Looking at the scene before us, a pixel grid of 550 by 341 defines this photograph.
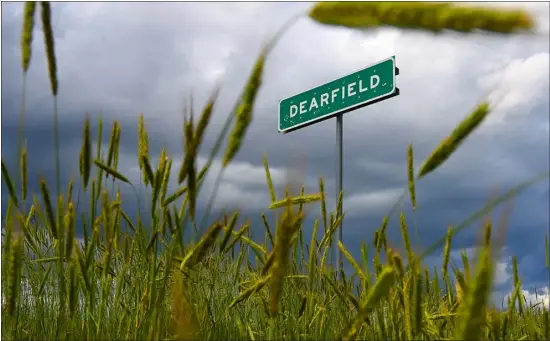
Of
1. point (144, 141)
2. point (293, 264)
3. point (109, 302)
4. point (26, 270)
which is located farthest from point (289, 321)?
point (26, 270)

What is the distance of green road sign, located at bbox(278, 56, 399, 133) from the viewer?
12.5 ft

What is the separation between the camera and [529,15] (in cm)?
61

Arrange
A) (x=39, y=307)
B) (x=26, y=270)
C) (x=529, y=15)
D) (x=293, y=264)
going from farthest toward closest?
1. (x=26, y=270)
2. (x=293, y=264)
3. (x=39, y=307)
4. (x=529, y=15)

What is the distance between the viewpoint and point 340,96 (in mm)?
4227

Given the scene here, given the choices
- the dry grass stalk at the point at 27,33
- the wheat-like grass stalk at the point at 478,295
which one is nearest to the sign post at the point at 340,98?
the dry grass stalk at the point at 27,33

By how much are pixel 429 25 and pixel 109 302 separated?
1.32 meters

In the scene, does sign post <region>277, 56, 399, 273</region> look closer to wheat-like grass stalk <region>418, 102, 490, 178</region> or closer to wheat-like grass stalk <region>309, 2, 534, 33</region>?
wheat-like grass stalk <region>418, 102, 490, 178</region>

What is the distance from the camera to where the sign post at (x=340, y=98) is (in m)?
3.82

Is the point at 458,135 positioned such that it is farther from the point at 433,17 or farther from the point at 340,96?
the point at 340,96

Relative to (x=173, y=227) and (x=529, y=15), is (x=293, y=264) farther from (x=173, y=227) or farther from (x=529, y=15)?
(x=529, y=15)

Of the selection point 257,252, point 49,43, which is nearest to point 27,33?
point 49,43

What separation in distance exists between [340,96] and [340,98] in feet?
0.05

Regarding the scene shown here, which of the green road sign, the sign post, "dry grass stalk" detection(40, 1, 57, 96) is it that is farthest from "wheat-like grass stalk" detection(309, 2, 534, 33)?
the green road sign

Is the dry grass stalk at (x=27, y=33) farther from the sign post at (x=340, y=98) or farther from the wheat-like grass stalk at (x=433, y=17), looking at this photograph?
the sign post at (x=340, y=98)
